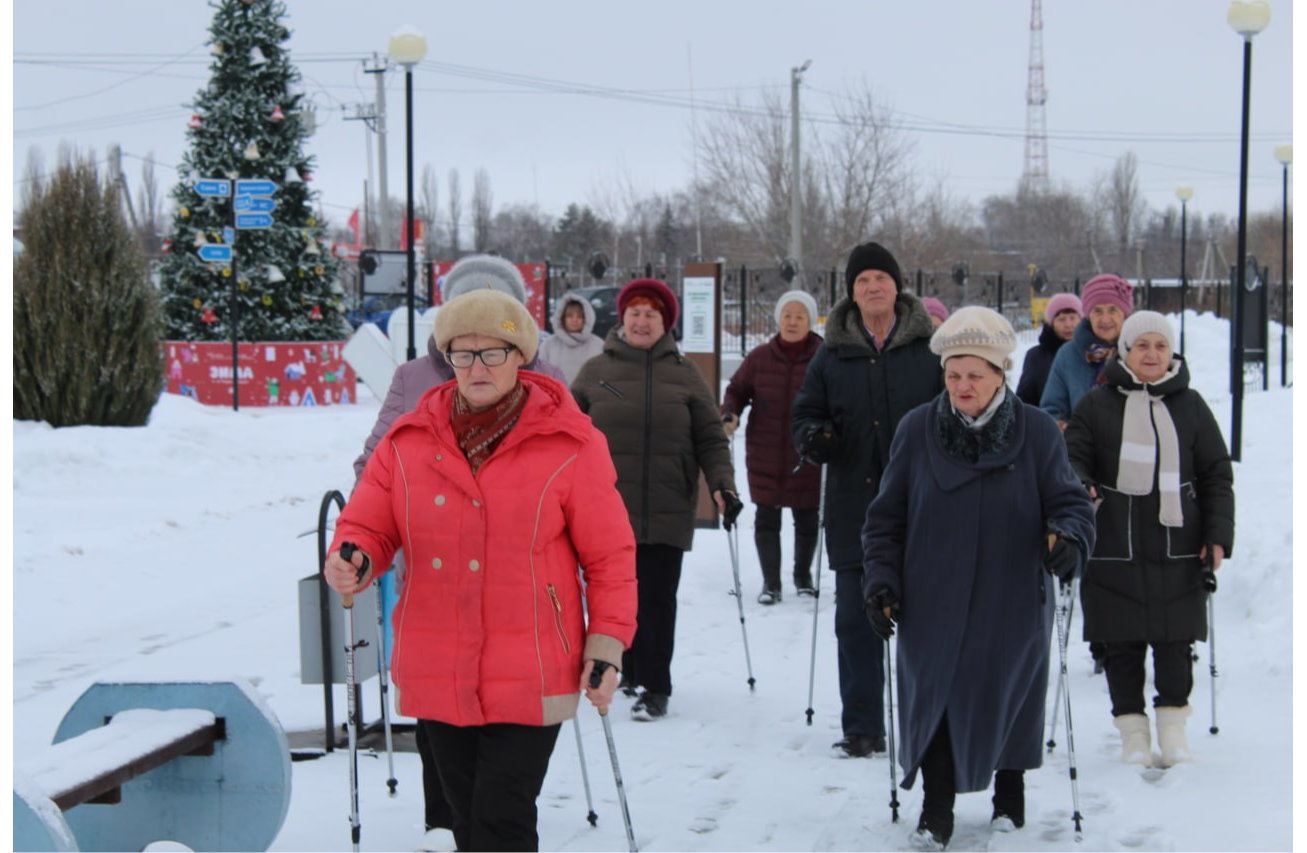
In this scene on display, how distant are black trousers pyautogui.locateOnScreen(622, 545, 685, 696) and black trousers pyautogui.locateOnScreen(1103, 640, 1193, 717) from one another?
1.99 meters

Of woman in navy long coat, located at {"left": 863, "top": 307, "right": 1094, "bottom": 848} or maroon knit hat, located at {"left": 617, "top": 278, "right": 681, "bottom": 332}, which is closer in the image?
woman in navy long coat, located at {"left": 863, "top": 307, "right": 1094, "bottom": 848}

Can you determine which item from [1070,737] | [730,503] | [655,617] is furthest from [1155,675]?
[655,617]

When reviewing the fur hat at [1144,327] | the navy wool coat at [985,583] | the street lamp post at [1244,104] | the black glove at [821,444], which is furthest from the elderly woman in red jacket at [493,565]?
the street lamp post at [1244,104]

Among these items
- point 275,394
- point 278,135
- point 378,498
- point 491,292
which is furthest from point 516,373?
point 278,135

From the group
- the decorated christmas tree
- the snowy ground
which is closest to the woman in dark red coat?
the snowy ground

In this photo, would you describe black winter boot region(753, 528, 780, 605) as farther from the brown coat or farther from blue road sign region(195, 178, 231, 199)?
blue road sign region(195, 178, 231, 199)

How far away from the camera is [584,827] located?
499 cm

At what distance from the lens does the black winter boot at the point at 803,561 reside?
9.53 m

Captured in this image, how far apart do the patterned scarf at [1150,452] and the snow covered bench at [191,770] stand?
3.57 m

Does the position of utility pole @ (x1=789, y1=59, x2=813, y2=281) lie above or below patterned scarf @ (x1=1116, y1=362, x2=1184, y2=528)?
above

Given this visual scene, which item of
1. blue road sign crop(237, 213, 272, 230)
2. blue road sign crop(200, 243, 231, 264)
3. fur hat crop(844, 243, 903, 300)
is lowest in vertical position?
fur hat crop(844, 243, 903, 300)

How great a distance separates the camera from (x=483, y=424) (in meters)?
3.72

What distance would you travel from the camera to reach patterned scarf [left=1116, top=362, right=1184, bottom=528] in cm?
577

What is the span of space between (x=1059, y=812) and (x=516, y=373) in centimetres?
270
